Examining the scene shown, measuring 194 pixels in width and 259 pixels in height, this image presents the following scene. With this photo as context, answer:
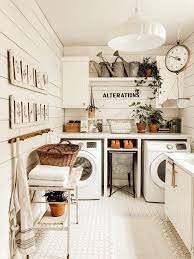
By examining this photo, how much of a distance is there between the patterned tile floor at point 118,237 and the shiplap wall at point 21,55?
501 mm

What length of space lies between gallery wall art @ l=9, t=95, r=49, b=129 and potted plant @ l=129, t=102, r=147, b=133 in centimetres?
181

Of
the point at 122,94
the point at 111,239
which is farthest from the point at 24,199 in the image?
the point at 122,94

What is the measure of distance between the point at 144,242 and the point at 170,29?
284cm

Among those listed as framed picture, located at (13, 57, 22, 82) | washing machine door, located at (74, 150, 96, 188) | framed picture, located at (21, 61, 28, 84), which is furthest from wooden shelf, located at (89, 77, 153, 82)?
framed picture, located at (13, 57, 22, 82)

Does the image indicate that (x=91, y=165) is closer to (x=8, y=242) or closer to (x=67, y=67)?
(x=67, y=67)

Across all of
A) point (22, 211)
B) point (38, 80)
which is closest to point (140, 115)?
point (38, 80)

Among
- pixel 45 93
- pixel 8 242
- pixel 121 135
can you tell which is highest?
pixel 45 93

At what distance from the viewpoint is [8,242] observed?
199cm

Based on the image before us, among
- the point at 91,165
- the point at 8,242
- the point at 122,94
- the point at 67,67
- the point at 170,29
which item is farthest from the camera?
the point at 122,94

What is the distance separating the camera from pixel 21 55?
7.44ft

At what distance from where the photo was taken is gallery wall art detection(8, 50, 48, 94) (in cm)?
200

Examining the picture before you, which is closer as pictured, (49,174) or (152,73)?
(49,174)

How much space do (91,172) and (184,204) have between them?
1765mm

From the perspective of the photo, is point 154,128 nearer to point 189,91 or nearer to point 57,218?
point 189,91
